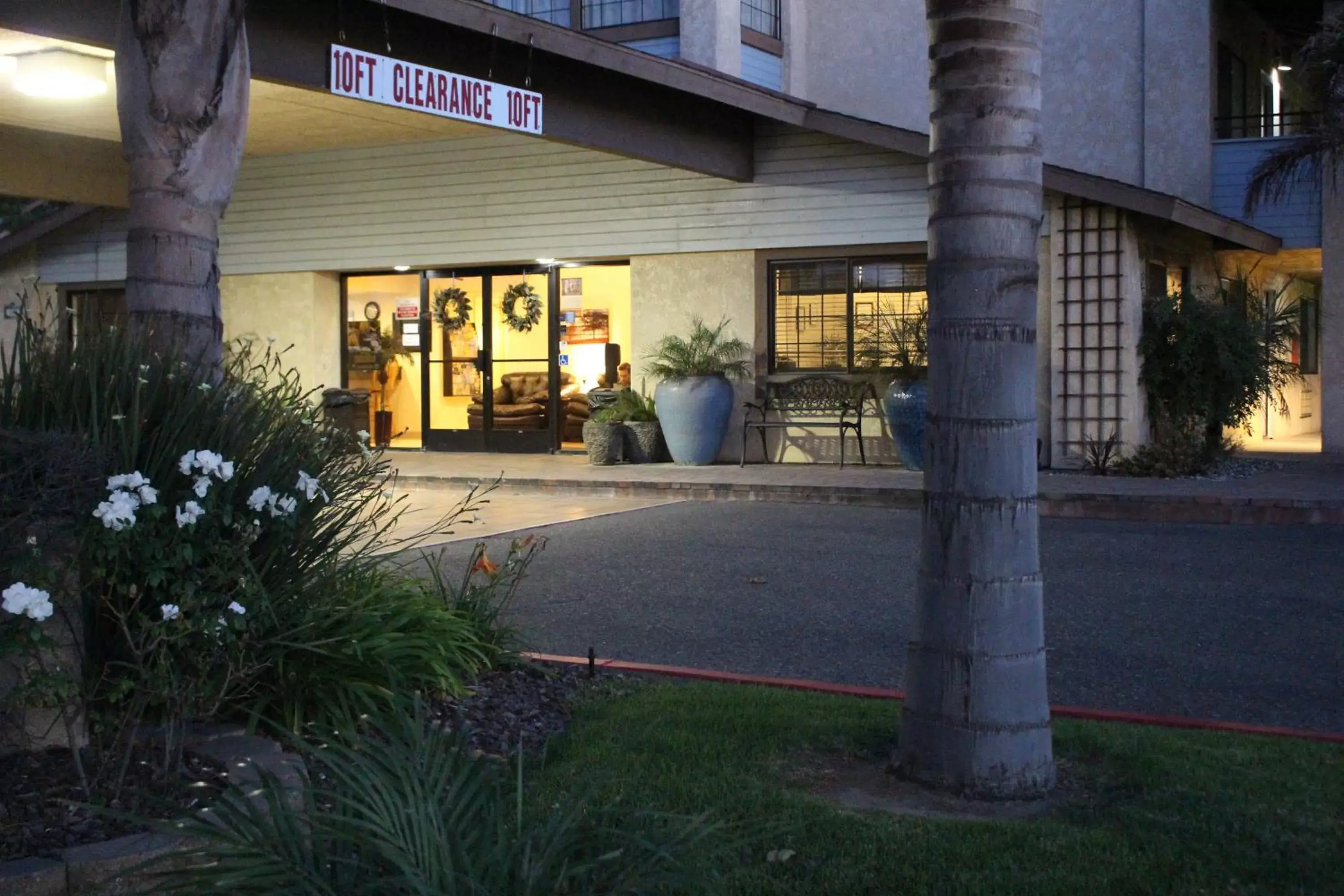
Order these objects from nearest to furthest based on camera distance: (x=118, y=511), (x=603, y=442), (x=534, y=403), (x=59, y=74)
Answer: (x=118, y=511) < (x=59, y=74) < (x=603, y=442) < (x=534, y=403)

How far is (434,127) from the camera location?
60.0 feet

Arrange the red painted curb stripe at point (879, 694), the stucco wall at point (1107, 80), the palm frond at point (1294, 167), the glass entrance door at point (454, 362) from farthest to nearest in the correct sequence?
the glass entrance door at point (454, 362)
the stucco wall at point (1107, 80)
the palm frond at point (1294, 167)
the red painted curb stripe at point (879, 694)

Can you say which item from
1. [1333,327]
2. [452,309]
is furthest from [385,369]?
[1333,327]

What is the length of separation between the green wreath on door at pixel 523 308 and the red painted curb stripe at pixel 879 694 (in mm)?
13664

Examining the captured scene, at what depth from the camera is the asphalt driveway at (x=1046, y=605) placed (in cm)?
681

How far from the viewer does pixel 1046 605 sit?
28.9 ft

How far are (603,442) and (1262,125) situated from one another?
12.1m

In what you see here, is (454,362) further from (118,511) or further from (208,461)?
(118,511)

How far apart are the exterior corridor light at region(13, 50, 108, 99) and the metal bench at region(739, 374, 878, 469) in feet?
27.6

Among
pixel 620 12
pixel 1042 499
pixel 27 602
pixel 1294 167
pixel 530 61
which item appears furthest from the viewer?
pixel 620 12

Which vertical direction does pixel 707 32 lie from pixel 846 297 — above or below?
above

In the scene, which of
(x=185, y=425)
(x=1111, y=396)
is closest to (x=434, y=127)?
(x=1111, y=396)

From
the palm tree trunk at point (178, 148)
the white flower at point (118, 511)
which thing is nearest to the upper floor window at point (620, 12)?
the palm tree trunk at point (178, 148)

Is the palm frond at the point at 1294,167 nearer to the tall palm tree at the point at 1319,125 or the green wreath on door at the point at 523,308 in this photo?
the tall palm tree at the point at 1319,125
